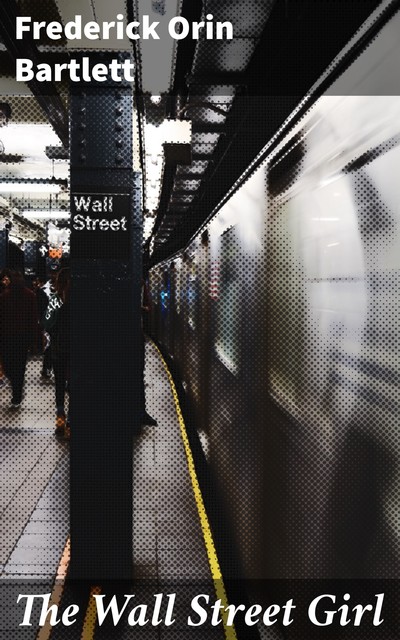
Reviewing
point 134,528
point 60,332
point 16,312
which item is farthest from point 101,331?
point 16,312

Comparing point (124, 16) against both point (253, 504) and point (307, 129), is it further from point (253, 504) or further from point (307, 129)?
point (253, 504)

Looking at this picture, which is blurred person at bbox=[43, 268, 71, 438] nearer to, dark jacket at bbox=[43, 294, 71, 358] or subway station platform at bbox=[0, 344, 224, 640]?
dark jacket at bbox=[43, 294, 71, 358]

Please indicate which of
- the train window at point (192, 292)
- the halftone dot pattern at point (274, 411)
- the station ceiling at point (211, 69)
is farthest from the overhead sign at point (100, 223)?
the train window at point (192, 292)

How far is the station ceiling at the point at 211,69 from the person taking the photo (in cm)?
428

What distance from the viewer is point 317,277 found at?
252cm

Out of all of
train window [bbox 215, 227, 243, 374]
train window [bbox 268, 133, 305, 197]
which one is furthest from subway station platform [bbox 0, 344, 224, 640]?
train window [bbox 268, 133, 305, 197]

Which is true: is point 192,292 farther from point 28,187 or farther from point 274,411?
point 274,411

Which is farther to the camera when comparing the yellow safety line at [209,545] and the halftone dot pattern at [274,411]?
the yellow safety line at [209,545]

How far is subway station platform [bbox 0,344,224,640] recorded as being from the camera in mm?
3576

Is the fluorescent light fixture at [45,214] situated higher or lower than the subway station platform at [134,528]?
higher

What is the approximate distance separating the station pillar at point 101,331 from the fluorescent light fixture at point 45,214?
Result: 37.9 feet

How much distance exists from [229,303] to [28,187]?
8455 millimetres

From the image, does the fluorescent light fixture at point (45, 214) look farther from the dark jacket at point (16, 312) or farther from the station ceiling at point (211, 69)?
the station ceiling at point (211, 69)

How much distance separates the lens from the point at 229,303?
487 cm
